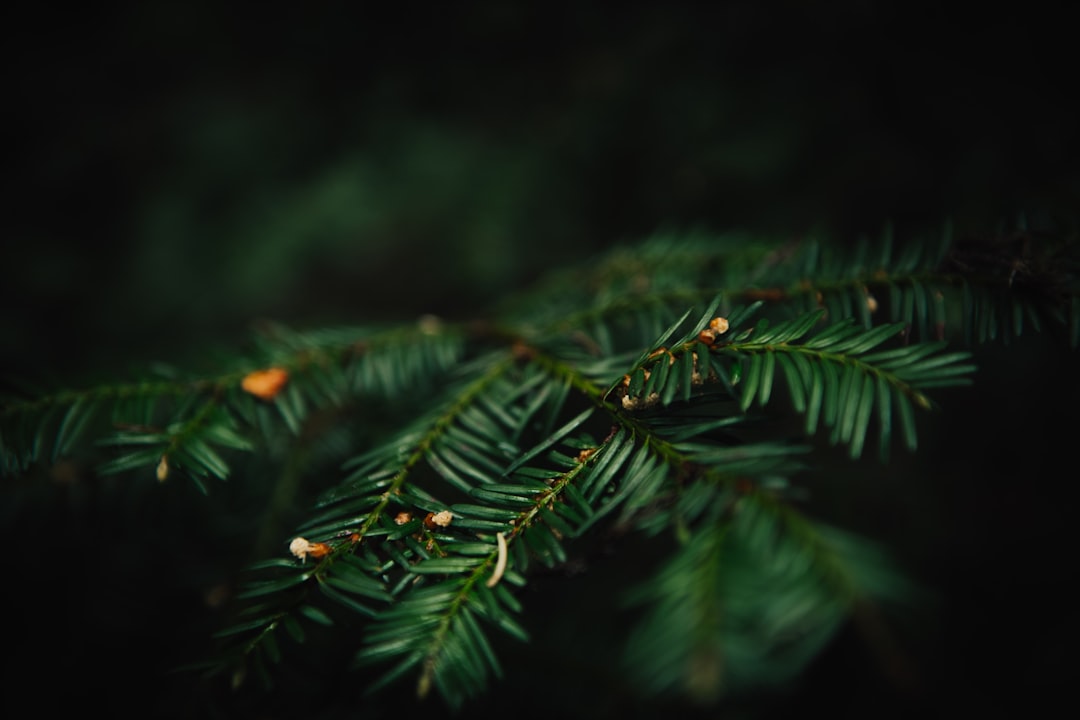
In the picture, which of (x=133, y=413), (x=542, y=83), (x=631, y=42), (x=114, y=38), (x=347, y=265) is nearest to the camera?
(x=133, y=413)

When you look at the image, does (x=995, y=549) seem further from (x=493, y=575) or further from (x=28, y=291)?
(x=28, y=291)

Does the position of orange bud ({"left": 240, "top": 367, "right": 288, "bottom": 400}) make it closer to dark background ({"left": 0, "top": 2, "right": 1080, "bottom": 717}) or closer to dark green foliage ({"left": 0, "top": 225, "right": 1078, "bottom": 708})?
dark green foliage ({"left": 0, "top": 225, "right": 1078, "bottom": 708})

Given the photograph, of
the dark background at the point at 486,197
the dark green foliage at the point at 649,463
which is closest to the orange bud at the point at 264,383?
the dark green foliage at the point at 649,463

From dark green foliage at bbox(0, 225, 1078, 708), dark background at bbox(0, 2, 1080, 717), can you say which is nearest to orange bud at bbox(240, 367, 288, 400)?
dark green foliage at bbox(0, 225, 1078, 708)

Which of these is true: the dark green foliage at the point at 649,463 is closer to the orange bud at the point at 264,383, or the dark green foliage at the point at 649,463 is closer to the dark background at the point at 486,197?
the orange bud at the point at 264,383

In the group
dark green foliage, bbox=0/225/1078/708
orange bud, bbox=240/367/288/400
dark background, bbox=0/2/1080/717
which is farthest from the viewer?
dark background, bbox=0/2/1080/717

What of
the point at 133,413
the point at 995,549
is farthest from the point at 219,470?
the point at 995,549
